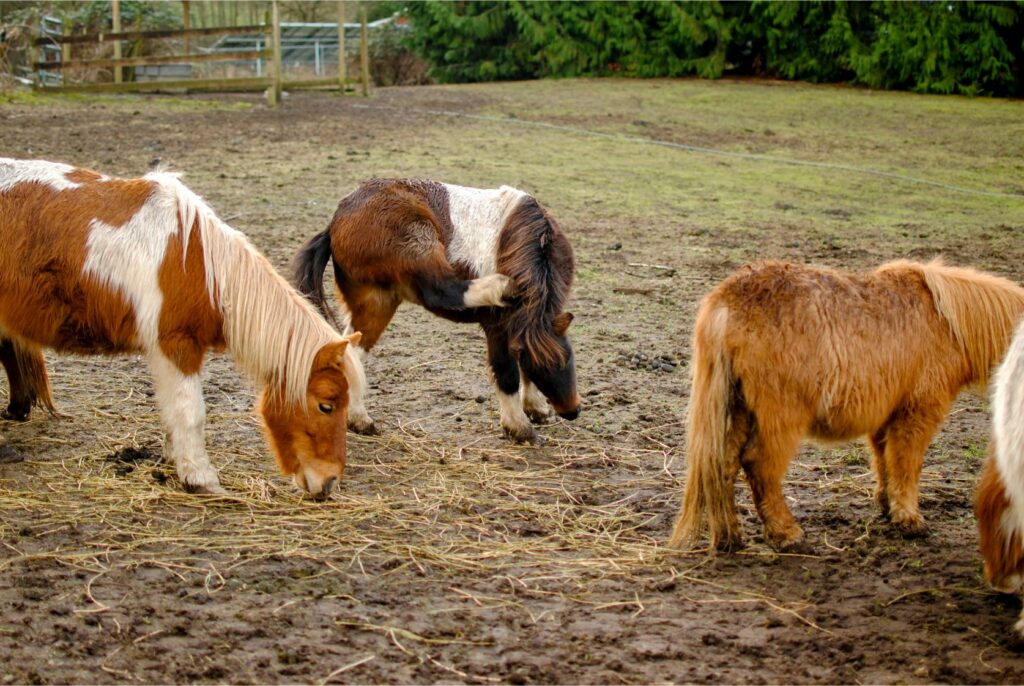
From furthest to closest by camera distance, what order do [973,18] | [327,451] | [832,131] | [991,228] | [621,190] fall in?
[973,18] < [832,131] < [621,190] < [991,228] < [327,451]

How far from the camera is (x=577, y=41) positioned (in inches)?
856

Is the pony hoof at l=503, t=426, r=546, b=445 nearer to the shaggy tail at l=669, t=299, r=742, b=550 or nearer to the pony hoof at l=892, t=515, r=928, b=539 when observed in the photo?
the shaggy tail at l=669, t=299, r=742, b=550

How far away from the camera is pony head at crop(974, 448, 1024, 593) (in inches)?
139

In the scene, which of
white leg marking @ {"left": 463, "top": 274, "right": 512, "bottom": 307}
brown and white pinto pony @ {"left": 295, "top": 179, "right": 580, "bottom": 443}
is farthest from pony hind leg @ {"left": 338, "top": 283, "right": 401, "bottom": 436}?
white leg marking @ {"left": 463, "top": 274, "right": 512, "bottom": 307}

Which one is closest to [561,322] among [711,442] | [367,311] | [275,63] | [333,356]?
[367,311]

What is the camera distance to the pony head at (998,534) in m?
3.54

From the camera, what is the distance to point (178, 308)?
4.46m

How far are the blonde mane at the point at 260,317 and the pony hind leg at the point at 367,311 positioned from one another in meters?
1.00

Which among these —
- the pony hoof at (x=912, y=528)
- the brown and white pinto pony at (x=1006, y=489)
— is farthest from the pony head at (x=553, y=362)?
the brown and white pinto pony at (x=1006, y=489)

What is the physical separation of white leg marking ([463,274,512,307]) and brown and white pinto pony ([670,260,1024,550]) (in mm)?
1408

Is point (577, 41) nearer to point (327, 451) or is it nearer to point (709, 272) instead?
point (709, 272)

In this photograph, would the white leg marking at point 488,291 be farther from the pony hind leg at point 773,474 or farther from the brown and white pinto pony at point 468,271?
the pony hind leg at point 773,474

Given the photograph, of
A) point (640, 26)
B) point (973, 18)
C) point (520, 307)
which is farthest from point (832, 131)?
point (520, 307)

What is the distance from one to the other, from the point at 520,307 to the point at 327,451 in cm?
136
